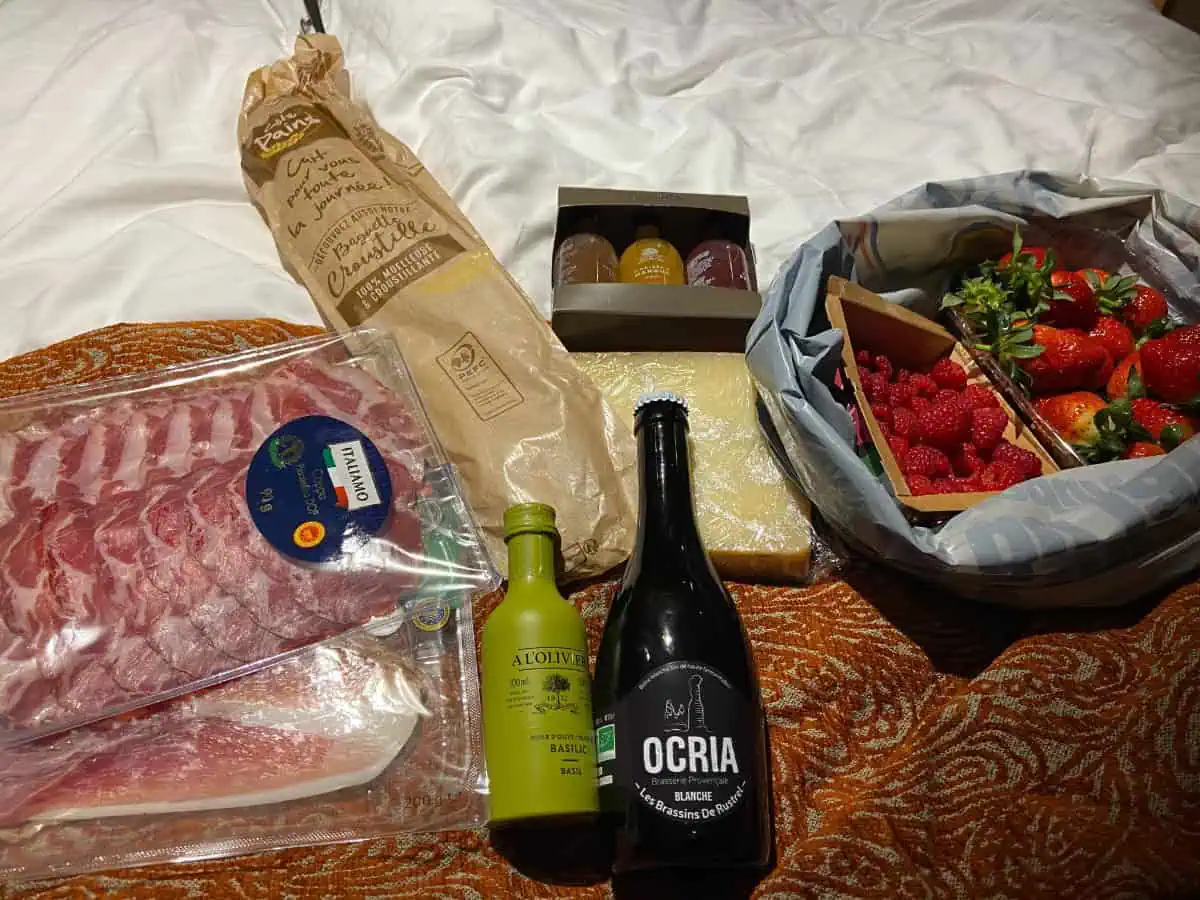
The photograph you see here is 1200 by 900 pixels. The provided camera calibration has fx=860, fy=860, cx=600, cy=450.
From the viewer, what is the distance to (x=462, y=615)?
833 millimetres

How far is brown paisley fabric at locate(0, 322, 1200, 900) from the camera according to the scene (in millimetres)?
699

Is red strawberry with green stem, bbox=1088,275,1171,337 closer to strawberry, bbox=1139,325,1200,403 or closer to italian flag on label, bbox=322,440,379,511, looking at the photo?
strawberry, bbox=1139,325,1200,403

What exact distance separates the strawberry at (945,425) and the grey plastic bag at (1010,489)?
103mm

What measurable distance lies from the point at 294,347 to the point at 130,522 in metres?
0.28

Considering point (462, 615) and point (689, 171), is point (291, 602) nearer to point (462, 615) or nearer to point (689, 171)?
point (462, 615)

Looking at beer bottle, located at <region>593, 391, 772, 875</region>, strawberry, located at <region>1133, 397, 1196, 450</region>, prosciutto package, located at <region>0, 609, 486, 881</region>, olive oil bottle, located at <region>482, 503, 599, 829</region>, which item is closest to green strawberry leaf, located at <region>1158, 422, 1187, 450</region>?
strawberry, located at <region>1133, 397, 1196, 450</region>

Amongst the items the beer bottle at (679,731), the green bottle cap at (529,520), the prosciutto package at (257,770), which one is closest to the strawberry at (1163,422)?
the beer bottle at (679,731)

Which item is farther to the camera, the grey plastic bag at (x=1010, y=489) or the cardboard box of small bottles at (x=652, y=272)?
the cardboard box of small bottles at (x=652, y=272)

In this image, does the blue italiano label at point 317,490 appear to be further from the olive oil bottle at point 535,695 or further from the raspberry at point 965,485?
the raspberry at point 965,485

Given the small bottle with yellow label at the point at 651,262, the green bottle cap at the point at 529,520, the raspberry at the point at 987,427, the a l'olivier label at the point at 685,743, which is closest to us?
the a l'olivier label at the point at 685,743

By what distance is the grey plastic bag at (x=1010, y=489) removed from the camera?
0.74 meters

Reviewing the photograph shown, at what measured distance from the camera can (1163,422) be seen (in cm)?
89

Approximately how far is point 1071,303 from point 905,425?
271 millimetres

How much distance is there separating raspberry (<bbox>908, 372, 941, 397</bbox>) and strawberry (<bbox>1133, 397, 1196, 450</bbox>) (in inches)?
7.7
